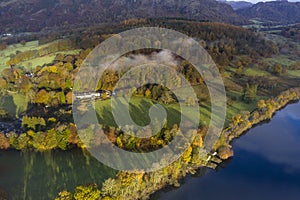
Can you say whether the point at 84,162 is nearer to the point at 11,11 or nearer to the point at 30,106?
the point at 30,106

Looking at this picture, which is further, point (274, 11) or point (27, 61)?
point (274, 11)

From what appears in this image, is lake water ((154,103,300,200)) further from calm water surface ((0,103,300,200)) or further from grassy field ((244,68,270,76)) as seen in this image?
grassy field ((244,68,270,76))

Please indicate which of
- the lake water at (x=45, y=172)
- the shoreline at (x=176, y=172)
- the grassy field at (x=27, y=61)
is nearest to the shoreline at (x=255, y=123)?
the shoreline at (x=176, y=172)

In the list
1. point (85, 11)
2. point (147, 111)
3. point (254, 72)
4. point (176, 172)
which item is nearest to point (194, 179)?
point (176, 172)

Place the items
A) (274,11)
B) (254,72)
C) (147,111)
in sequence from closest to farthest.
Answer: (147,111) < (254,72) < (274,11)

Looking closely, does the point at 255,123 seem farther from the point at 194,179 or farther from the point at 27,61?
the point at 27,61

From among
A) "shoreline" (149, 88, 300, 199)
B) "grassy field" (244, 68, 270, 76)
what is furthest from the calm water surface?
"grassy field" (244, 68, 270, 76)

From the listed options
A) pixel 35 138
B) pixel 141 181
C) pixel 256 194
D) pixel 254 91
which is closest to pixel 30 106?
pixel 35 138
